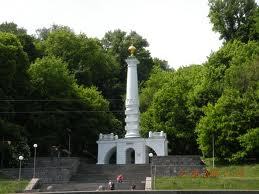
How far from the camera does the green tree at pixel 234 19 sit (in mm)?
69938

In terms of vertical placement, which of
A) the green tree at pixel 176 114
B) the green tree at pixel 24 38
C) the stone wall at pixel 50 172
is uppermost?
the green tree at pixel 24 38

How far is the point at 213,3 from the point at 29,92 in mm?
25574

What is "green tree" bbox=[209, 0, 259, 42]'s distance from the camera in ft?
229

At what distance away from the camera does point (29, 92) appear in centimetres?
6259

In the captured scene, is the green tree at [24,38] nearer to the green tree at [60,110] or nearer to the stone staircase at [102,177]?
the green tree at [60,110]

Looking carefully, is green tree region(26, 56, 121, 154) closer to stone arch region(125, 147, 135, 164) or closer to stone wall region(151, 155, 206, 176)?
stone arch region(125, 147, 135, 164)

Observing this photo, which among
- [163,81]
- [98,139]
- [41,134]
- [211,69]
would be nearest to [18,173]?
[41,134]

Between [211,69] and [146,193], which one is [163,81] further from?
[146,193]

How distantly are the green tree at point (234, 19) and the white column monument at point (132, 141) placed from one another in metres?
12.8

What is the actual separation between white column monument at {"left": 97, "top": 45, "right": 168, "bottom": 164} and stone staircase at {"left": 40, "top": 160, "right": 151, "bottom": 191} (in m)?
9.18

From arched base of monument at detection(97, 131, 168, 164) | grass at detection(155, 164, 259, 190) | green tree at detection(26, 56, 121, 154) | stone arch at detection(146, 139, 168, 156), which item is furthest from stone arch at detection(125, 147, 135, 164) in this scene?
grass at detection(155, 164, 259, 190)

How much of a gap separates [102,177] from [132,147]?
1424cm

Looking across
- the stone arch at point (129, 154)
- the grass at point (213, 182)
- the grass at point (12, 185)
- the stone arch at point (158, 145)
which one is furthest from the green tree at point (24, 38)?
the grass at point (213, 182)

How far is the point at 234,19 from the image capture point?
70625 millimetres
